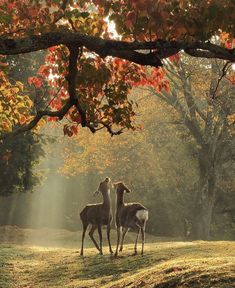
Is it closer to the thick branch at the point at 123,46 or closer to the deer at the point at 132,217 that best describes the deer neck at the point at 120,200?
the deer at the point at 132,217

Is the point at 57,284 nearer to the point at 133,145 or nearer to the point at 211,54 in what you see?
the point at 211,54

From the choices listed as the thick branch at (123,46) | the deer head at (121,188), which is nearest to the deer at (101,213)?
the deer head at (121,188)

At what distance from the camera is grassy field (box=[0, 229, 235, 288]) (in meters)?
10.1

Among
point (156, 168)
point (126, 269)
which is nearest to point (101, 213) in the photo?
point (126, 269)

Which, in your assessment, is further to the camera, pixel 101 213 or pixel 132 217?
pixel 101 213

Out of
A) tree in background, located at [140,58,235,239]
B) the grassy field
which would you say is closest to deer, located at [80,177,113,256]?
the grassy field

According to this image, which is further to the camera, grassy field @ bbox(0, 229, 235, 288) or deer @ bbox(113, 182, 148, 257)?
deer @ bbox(113, 182, 148, 257)

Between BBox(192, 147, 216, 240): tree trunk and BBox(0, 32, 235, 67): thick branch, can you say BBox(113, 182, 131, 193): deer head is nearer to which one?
BBox(0, 32, 235, 67): thick branch

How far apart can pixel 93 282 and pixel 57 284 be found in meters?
1.36

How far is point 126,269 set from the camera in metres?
14.8

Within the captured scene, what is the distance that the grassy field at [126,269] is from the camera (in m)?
10.1

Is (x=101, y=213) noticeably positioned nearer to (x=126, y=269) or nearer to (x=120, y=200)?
(x=120, y=200)

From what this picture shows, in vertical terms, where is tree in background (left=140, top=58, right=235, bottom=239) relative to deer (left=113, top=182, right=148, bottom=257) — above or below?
above

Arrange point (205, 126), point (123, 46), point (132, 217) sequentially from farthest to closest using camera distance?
1. point (205, 126)
2. point (132, 217)
3. point (123, 46)
